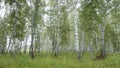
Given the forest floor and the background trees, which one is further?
the background trees

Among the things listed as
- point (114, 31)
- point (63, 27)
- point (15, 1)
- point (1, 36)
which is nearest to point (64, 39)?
point (63, 27)

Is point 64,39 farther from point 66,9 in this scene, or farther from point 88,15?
point 88,15

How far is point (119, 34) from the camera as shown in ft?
117

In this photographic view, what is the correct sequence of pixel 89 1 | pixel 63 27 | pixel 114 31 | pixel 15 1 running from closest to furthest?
pixel 89 1, pixel 15 1, pixel 63 27, pixel 114 31

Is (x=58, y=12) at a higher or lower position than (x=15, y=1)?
higher

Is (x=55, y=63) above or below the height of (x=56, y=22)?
below

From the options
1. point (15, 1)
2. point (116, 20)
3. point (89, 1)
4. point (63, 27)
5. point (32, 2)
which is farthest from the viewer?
point (63, 27)

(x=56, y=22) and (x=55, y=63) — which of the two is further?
(x=56, y=22)

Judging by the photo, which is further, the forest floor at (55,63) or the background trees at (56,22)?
the background trees at (56,22)

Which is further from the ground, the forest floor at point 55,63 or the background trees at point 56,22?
the background trees at point 56,22

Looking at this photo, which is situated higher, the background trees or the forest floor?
the background trees

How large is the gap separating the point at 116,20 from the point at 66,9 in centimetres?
924

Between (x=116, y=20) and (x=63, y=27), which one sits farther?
(x=63, y=27)

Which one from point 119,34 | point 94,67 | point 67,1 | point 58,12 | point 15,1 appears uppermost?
point 67,1
